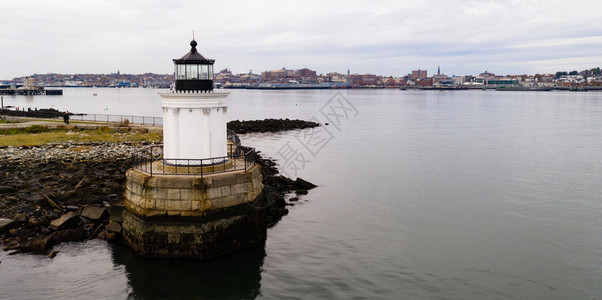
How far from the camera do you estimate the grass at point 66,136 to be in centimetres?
3165

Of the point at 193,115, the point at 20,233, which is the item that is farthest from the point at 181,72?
the point at 20,233

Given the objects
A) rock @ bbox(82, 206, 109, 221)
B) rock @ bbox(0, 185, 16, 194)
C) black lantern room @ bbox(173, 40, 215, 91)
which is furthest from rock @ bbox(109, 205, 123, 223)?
rock @ bbox(0, 185, 16, 194)

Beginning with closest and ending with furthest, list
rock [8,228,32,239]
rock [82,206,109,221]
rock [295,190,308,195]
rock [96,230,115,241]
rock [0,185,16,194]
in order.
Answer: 1. rock [8,228,32,239]
2. rock [96,230,115,241]
3. rock [82,206,109,221]
4. rock [0,185,16,194]
5. rock [295,190,308,195]

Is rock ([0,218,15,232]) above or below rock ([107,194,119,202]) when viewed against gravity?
below

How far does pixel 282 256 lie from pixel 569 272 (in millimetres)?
10063

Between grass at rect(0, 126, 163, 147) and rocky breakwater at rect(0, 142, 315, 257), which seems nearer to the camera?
rocky breakwater at rect(0, 142, 315, 257)

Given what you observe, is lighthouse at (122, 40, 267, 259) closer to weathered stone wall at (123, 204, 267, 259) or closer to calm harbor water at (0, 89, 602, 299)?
weathered stone wall at (123, 204, 267, 259)

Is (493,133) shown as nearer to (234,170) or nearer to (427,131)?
(427,131)

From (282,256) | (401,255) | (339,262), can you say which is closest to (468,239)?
(401,255)

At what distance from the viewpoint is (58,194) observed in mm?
19641

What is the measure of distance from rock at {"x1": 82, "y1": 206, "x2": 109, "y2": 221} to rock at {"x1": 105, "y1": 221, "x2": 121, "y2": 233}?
909mm

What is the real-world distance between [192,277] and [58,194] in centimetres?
922

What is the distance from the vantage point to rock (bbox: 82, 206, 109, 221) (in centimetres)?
1750

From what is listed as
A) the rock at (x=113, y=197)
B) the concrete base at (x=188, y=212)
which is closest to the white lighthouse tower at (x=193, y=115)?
the concrete base at (x=188, y=212)
